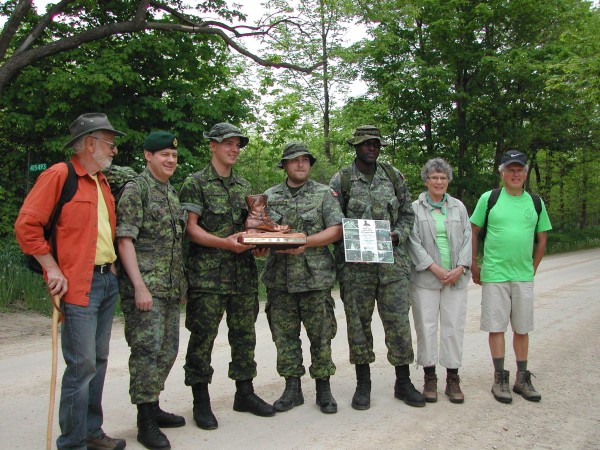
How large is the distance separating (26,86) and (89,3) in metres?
2.44

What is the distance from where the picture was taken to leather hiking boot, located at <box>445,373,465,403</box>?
480 centimetres

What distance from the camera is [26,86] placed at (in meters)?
10.9

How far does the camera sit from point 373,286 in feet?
15.6

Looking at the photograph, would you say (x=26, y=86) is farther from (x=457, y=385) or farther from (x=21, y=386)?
(x=457, y=385)

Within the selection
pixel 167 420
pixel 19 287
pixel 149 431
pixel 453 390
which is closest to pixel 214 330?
pixel 167 420

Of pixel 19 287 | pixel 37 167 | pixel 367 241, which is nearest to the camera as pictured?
pixel 367 241

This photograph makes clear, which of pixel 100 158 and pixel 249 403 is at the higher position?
pixel 100 158

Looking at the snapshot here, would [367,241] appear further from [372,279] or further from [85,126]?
[85,126]

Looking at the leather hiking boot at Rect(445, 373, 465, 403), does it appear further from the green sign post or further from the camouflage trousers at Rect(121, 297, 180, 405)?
the green sign post

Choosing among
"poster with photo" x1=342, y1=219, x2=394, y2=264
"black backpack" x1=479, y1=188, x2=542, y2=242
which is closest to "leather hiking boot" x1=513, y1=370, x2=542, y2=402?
"black backpack" x1=479, y1=188, x2=542, y2=242

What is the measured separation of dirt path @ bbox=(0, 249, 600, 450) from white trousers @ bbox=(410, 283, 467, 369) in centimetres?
39

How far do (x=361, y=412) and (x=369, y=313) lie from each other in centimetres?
83

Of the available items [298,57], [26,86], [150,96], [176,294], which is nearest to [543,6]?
[298,57]

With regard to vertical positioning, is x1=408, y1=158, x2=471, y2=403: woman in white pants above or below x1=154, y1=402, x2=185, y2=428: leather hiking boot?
above
